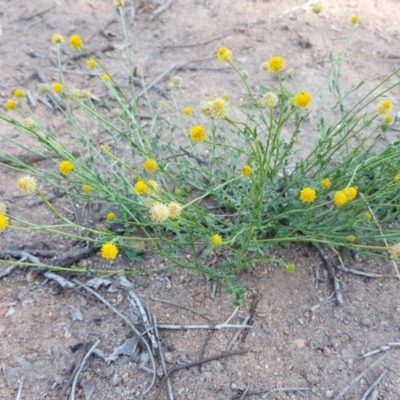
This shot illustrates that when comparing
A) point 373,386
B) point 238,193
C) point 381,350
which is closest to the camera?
point 373,386

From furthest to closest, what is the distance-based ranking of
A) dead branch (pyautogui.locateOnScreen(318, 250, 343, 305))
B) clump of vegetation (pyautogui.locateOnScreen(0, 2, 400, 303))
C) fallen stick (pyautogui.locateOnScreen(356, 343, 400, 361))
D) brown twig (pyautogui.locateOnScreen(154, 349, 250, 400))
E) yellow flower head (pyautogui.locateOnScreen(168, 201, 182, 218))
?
dead branch (pyautogui.locateOnScreen(318, 250, 343, 305)) → fallen stick (pyautogui.locateOnScreen(356, 343, 400, 361)) → brown twig (pyautogui.locateOnScreen(154, 349, 250, 400)) → clump of vegetation (pyautogui.locateOnScreen(0, 2, 400, 303)) → yellow flower head (pyautogui.locateOnScreen(168, 201, 182, 218))

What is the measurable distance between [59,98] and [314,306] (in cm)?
252

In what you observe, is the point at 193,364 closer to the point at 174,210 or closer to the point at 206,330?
the point at 206,330

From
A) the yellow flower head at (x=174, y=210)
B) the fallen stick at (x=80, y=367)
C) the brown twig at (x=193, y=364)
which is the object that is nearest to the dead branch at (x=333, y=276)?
the brown twig at (x=193, y=364)

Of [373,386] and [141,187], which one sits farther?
[373,386]

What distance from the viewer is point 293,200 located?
250 cm

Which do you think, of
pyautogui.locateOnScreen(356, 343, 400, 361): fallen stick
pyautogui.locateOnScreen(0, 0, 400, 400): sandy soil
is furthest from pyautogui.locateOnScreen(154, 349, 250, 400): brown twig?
pyautogui.locateOnScreen(356, 343, 400, 361): fallen stick

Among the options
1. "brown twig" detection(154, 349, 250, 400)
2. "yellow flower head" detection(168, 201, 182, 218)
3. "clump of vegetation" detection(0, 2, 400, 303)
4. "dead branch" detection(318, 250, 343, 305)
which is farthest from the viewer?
"dead branch" detection(318, 250, 343, 305)

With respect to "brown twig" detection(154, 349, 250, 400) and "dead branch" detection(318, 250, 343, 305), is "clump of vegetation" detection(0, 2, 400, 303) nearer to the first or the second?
"dead branch" detection(318, 250, 343, 305)

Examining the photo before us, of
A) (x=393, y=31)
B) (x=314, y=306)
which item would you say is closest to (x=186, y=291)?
(x=314, y=306)

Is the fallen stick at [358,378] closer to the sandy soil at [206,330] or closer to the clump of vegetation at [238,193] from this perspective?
the sandy soil at [206,330]

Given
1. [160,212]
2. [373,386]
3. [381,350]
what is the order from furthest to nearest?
[381,350] → [373,386] → [160,212]

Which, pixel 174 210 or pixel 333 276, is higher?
pixel 174 210

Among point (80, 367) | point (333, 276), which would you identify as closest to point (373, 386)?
point (333, 276)
